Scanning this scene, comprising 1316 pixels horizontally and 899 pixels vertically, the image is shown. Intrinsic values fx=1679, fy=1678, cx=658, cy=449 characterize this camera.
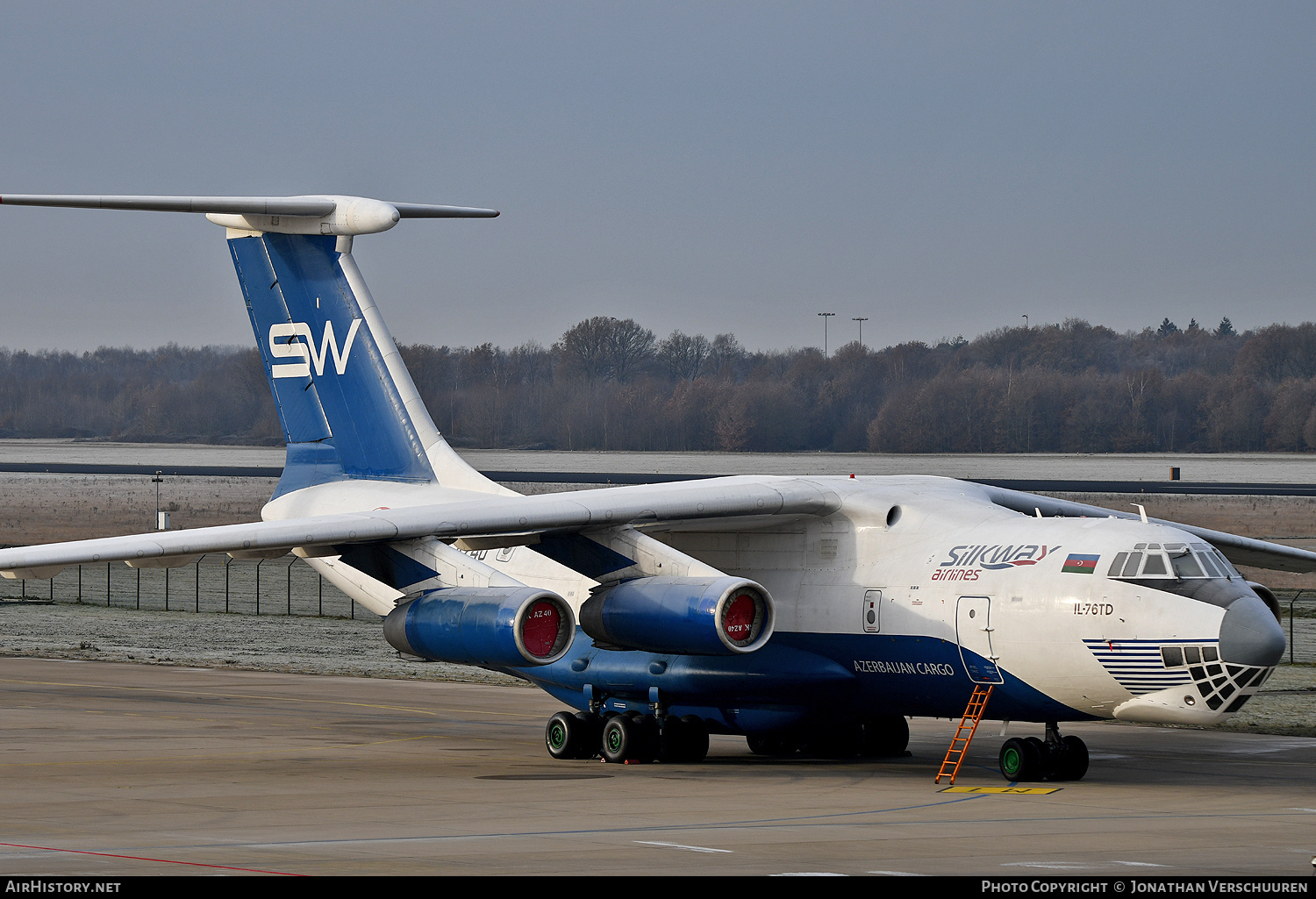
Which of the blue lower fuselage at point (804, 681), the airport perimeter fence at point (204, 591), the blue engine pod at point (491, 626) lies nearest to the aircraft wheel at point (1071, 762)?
the blue lower fuselage at point (804, 681)

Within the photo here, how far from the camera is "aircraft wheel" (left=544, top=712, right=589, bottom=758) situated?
682 inches

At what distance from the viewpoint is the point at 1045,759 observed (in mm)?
15398

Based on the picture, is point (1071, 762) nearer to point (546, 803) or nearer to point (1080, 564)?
point (1080, 564)

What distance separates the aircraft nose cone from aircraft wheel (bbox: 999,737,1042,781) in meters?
2.07

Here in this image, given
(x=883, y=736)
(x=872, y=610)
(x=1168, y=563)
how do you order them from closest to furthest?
(x=1168, y=563) → (x=872, y=610) → (x=883, y=736)

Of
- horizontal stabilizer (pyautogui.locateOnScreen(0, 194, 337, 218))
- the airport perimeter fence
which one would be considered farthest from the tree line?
horizontal stabilizer (pyautogui.locateOnScreen(0, 194, 337, 218))

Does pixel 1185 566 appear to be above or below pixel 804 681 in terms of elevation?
above

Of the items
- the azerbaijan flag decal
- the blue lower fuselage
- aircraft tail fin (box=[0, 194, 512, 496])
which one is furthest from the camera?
aircraft tail fin (box=[0, 194, 512, 496])

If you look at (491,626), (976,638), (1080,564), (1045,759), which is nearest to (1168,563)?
(1080,564)

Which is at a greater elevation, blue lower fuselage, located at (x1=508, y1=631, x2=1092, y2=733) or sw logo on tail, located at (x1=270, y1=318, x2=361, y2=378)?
sw logo on tail, located at (x1=270, y1=318, x2=361, y2=378)

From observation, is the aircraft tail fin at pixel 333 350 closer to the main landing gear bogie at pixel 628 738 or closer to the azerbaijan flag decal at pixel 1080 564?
the main landing gear bogie at pixel 628 738

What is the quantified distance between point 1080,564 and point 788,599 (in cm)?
317

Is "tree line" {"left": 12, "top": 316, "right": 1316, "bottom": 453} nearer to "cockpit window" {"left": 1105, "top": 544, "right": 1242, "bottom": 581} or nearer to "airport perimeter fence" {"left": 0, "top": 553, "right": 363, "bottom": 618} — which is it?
"airport perimeter fence" {"left": 0, "top": 553, "right": 363, "bottom": 618}

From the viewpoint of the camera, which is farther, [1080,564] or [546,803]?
[1080,564]
